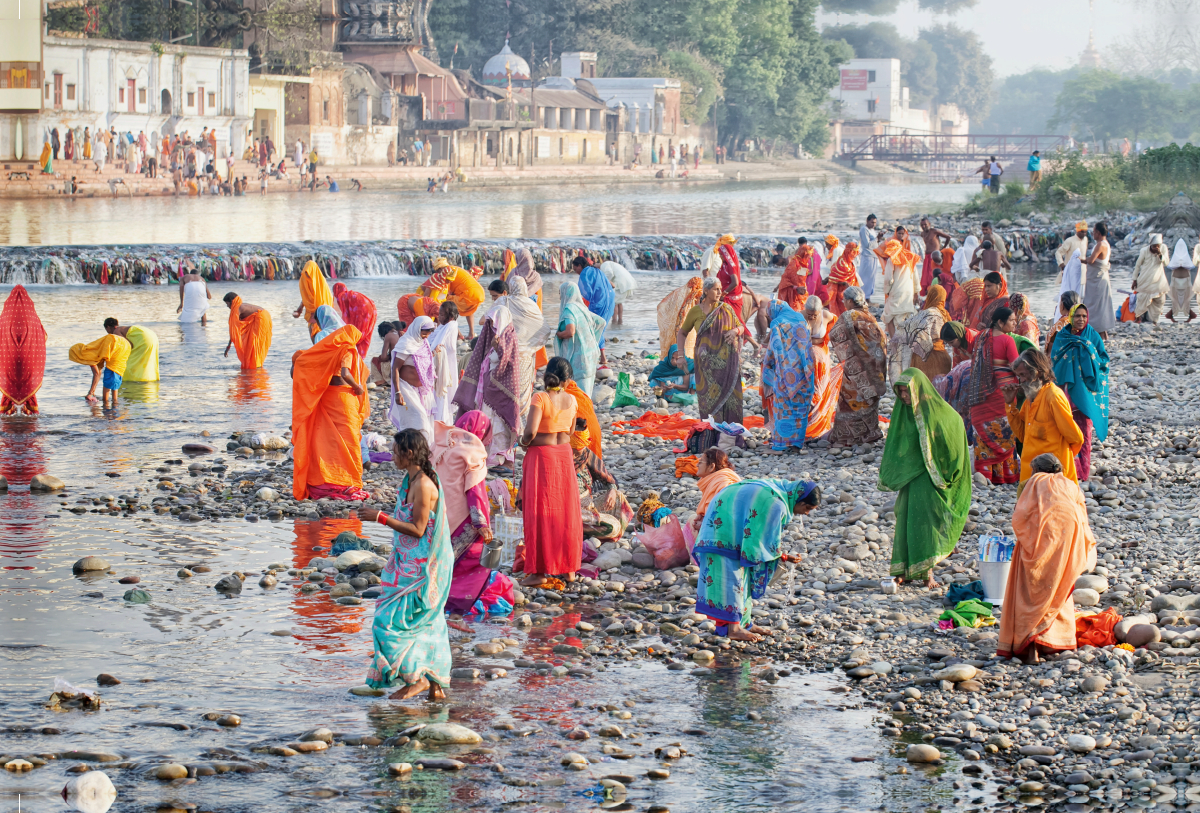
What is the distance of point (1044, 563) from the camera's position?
5.80 m

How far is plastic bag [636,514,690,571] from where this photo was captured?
7730 mm

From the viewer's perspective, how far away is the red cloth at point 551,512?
23.3ft

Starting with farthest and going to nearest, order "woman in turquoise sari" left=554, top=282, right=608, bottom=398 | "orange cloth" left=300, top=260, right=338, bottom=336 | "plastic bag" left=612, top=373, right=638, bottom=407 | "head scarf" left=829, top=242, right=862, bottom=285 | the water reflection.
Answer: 1. "head scarf" left=829, top=242, right=862, bottom=285
2. "orange cloth" left=300, top=260, right=338, bottom=336
3. "plastic bag" left=612, top=373, right=638, bottom=407
4. "woman in turquoise sari" left=554, top=282, right=608, bottom=398
5. the water reflection

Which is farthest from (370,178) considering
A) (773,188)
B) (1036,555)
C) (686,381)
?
(1036,555)

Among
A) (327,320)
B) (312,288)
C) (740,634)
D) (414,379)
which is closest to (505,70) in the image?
(312,288)

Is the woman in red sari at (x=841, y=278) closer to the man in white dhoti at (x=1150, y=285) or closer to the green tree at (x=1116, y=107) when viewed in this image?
the man in white dhoti at (x=1150, y=285)

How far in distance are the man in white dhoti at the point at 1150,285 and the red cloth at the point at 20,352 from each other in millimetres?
12678

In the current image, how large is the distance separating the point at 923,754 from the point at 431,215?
33.6 meters

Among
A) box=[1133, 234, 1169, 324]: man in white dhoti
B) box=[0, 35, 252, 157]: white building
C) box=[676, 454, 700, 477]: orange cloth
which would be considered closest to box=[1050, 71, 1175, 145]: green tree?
box=[0, 35, 252, 157]: white building

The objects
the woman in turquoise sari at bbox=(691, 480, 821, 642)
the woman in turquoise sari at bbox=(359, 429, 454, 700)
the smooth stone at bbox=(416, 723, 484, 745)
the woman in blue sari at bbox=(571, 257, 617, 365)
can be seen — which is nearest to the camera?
the smooth stone at bbox=(416, 723, 484, 745)

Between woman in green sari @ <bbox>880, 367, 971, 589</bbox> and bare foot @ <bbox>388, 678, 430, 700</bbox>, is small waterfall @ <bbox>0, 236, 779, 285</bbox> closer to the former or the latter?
woman in green sari @ <bbox>880, 367, 971, 589</bbox>

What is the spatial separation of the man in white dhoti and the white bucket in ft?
37.9

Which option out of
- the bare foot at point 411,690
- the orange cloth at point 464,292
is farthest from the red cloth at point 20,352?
the bare foot at point 411,690

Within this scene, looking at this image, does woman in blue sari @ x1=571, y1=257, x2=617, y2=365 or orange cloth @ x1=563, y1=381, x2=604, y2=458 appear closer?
orange cloth @ x1=563, y1=381, x2=604, y2=458
